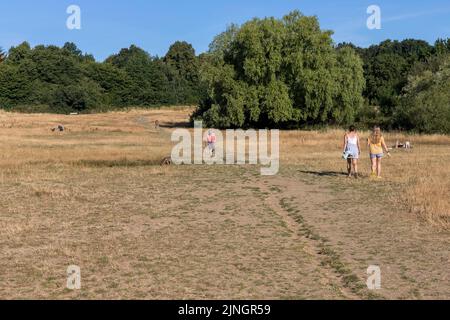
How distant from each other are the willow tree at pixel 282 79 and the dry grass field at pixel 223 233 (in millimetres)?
35172

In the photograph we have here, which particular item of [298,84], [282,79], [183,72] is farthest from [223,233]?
[183,72]

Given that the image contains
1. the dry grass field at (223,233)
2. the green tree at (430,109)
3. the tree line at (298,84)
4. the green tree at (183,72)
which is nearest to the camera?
the dry grass field at (223,233)

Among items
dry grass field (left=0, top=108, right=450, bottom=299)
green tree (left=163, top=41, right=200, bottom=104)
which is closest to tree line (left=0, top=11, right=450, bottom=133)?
dry grass field (left=0, top=108, right=450, bottom=299)

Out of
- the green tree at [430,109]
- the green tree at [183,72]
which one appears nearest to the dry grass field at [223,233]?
the green tree at [430,109]

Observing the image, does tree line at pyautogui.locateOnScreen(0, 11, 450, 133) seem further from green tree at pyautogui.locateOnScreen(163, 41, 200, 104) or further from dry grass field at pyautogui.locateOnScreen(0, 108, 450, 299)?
green tree at pyautogui.locateOnScreen(163, 41, 200, 104)

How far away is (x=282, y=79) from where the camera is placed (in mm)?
60594

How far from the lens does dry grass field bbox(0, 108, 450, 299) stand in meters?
8.55

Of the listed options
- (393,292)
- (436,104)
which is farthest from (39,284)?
(436,104)

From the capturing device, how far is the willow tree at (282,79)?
5922 centimetres

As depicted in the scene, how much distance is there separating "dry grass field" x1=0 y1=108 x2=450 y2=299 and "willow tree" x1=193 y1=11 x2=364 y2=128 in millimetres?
35172

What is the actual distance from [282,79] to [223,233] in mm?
49678

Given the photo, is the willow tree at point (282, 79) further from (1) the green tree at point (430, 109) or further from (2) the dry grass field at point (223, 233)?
(2) the dry grass field at point (223, 233)
